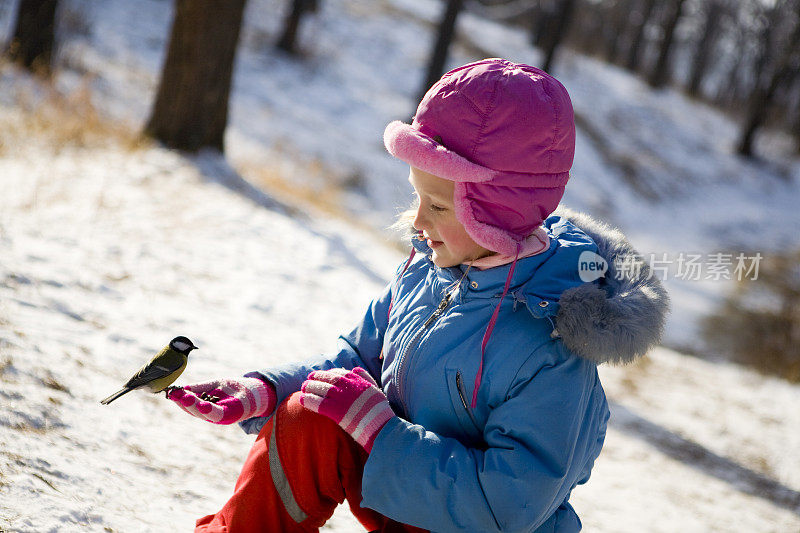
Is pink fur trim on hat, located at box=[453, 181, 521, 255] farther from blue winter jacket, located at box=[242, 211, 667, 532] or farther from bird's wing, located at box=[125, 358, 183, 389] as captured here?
bird's wing, located at box=[125, 358, 183, 389]

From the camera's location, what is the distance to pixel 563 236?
196cm

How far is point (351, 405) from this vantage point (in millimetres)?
1655

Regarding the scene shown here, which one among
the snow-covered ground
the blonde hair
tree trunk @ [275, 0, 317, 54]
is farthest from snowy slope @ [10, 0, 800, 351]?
the blonde hair

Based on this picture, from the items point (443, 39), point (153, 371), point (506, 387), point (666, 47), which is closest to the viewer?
point (506, 387)

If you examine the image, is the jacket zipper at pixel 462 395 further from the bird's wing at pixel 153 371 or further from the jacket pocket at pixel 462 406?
the bird's wing at pixel 153 371

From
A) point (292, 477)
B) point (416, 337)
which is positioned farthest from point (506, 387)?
point (292, 477)

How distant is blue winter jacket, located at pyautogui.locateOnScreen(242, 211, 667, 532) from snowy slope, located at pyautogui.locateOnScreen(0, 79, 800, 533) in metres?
0.62

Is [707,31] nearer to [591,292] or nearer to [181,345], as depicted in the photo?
[591,292]

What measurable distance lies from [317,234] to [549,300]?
4.39 meters

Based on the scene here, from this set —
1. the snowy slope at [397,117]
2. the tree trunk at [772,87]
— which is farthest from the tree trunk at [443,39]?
the tree trunk at [772,87]

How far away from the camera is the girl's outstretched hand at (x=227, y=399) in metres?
1.73

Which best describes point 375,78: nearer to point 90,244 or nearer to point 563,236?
point 90,244

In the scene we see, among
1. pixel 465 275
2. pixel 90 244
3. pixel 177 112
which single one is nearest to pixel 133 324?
pixel 90 244

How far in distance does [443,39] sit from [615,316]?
1154cm
